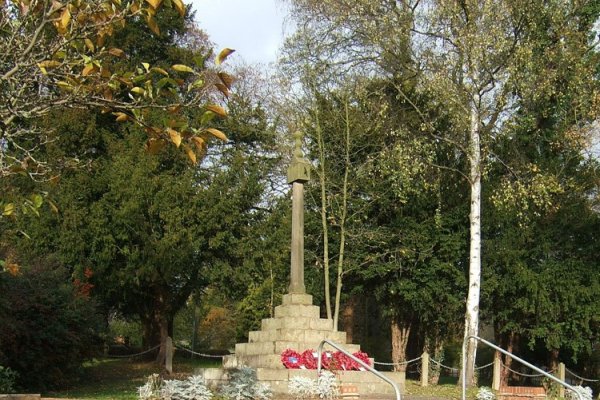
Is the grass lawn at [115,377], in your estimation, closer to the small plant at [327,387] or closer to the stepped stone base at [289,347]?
the stepped stone base at [289,347]

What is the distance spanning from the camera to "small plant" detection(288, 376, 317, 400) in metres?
12.7

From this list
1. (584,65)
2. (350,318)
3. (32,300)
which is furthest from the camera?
(350,318)

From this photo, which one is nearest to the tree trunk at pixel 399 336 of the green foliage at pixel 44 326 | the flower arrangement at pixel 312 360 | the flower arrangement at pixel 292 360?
the green foliage at pixel 44 326

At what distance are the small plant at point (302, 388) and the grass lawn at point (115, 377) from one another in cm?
375

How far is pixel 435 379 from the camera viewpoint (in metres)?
24.6

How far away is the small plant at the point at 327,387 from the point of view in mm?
12711

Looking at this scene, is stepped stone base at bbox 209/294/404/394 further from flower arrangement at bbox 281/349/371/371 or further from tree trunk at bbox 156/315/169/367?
tree trunk at bbox 156/315/169/367

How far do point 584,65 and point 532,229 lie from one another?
657 centimetres

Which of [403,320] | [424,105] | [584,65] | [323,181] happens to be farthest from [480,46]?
[403,320]

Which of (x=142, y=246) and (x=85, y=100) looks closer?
(x=85, y=100)

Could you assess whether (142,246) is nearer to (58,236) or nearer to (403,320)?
(58,236)

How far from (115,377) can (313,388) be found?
12.6 metres

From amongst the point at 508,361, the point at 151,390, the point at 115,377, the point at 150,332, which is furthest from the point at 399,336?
the point at 151,390

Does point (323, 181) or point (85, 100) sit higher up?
point (323, 181)
